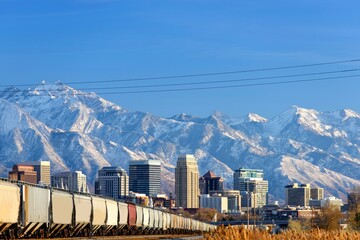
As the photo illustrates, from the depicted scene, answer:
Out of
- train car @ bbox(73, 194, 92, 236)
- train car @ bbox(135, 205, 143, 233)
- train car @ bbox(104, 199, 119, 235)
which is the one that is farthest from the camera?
train car @ bbox(135, 205, 143, 233)

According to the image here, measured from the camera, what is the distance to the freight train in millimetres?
62969

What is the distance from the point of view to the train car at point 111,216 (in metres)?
99.5

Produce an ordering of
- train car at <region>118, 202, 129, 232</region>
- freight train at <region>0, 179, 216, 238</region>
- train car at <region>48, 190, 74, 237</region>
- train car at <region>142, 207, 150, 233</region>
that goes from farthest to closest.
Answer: train car at <region>142, 207, 150, 233</region>
train car at <region>118, 202, 129, 232</region>
train car at <region>48, 190, 74, 237</region>
freight train at <region>0, 179, 216, 238</region>

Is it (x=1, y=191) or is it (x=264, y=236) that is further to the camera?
(x=1, y=191)

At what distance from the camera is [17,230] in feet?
212

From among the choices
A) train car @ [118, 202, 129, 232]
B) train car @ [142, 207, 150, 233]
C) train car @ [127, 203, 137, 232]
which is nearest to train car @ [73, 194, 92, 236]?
train car @ [118, 202, 129, 232]

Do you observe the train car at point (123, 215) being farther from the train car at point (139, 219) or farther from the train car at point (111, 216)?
the train car at point (139, 219)

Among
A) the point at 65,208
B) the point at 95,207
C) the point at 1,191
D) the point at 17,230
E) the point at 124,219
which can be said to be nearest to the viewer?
the point at 1,191

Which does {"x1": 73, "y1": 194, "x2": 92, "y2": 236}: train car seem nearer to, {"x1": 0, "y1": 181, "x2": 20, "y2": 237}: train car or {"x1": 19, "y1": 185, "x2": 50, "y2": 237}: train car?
{"x1": 19, "y1": 185, "x2": 50, "y2": 237}: train car

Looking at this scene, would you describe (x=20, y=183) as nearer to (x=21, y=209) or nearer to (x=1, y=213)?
(x=21, y=209)

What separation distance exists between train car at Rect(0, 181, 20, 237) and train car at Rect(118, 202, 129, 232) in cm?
4274

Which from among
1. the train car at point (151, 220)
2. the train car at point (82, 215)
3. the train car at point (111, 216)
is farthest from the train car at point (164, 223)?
the train car at point (82, 215)

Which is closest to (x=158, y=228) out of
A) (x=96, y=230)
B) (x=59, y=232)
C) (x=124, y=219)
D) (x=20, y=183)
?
(x=124, y=219)

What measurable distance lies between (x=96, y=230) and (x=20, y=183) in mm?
30137
